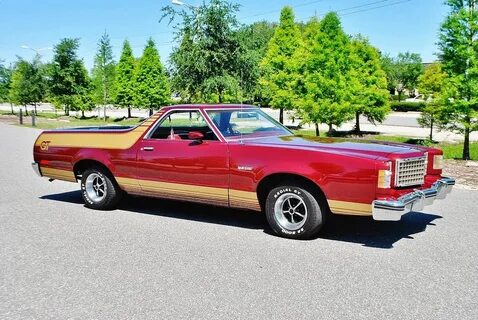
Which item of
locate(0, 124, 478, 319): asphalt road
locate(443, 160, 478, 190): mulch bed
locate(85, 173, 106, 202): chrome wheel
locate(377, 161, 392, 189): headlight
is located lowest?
locate(0, 124, 478, 319): asphalt road

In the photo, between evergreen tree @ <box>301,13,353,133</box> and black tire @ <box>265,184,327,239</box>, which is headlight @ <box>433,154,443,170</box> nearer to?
black tire @ <box>265,184,327,239</box>

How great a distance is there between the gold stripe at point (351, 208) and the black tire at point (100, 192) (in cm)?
343

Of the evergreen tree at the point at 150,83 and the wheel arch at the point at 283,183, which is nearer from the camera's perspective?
the wheel arch at the point at 283,183

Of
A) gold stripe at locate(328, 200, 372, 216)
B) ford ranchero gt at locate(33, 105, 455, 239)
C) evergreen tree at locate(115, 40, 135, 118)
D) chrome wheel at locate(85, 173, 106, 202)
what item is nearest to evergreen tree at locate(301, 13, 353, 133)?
ford ranchero gt at locate(33, 105, 455, 239)

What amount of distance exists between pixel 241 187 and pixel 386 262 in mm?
1956

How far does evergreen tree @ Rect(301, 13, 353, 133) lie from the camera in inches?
776

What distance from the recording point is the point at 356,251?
17.1 feet

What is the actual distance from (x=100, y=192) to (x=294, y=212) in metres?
3.31

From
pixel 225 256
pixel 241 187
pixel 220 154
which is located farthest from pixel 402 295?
pixel 220 154

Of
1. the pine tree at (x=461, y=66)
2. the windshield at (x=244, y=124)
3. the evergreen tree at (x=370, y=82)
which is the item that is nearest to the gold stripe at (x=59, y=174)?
the windshield at (x=244, y=124)

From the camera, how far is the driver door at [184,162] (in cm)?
612

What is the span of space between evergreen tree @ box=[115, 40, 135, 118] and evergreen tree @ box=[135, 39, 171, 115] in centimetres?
108

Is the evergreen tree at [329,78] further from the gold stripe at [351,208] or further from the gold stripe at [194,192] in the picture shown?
the gold stripe at [351,208]

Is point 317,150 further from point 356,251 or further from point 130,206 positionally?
point 130,206
